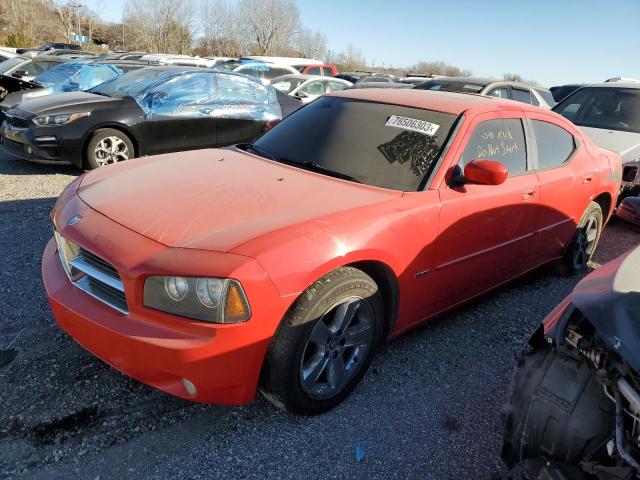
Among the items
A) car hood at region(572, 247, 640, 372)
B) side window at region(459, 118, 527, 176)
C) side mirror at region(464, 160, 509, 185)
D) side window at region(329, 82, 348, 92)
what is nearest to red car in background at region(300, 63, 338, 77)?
side window at region(329, 82, 348, 92)

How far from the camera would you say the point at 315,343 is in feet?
7.94

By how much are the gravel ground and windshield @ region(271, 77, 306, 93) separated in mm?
10451

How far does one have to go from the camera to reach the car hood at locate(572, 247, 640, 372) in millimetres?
1408

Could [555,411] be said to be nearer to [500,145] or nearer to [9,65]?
[500,145]

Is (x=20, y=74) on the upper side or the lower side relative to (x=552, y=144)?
lower

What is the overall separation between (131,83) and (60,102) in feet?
4.09

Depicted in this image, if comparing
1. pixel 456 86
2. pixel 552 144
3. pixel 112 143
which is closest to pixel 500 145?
pixel 552 144

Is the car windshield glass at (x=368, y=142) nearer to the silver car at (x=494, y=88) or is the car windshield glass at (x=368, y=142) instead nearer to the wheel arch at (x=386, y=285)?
the wheel arch at (x=386, y=285)

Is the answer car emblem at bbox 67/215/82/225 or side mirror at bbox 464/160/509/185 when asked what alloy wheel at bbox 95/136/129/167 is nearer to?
car emblem at bbox 67/215/82/225

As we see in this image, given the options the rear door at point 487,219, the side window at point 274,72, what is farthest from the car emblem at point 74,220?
the side window at point 274,72

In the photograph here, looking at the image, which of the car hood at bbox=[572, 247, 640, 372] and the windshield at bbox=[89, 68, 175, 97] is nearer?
the car hood at bbox=[572, 247, 640, 372]

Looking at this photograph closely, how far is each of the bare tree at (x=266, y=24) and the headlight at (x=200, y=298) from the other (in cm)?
5377

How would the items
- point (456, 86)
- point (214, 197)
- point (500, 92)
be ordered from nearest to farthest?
point (214, 197) → point (500, 92) → point (456, 86)

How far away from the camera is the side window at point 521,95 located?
898 centimetres
